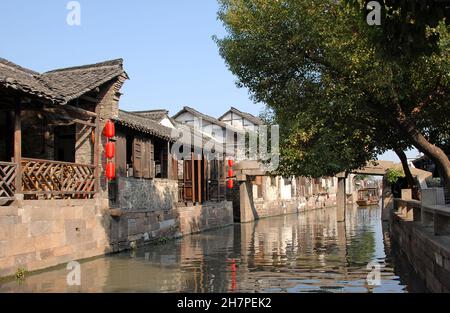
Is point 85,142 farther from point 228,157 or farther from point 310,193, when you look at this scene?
point 310,193

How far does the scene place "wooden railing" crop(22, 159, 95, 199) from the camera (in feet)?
39.6

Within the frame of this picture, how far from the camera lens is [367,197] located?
195ft

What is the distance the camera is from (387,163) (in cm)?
3278

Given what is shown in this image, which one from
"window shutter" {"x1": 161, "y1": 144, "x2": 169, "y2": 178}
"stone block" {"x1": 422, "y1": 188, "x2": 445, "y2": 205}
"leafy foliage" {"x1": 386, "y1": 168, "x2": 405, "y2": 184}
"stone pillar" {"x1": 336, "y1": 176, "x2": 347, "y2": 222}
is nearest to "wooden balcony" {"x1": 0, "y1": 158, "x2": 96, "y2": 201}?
"window shutter" {"x1": 161, "y1": 144, "x2": 169, "y2": 178}

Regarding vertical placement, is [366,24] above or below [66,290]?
above

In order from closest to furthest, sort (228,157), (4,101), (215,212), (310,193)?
(4,101) → (215,212) → (228,157) → (310,193)

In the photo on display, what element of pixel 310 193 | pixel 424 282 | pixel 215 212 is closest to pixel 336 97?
pixel 424 282

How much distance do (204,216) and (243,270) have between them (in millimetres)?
13443

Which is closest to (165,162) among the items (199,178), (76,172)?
(199,178)

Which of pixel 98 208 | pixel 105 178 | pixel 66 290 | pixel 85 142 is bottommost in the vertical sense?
pixel 66 290

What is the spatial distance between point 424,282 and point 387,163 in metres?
24.2

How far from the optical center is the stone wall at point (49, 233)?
11078 millimetres

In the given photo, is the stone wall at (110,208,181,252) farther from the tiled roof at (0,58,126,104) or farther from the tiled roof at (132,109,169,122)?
the tiled roof at (132,109,169,122)

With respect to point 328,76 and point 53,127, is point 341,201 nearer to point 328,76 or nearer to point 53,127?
point 53,127
